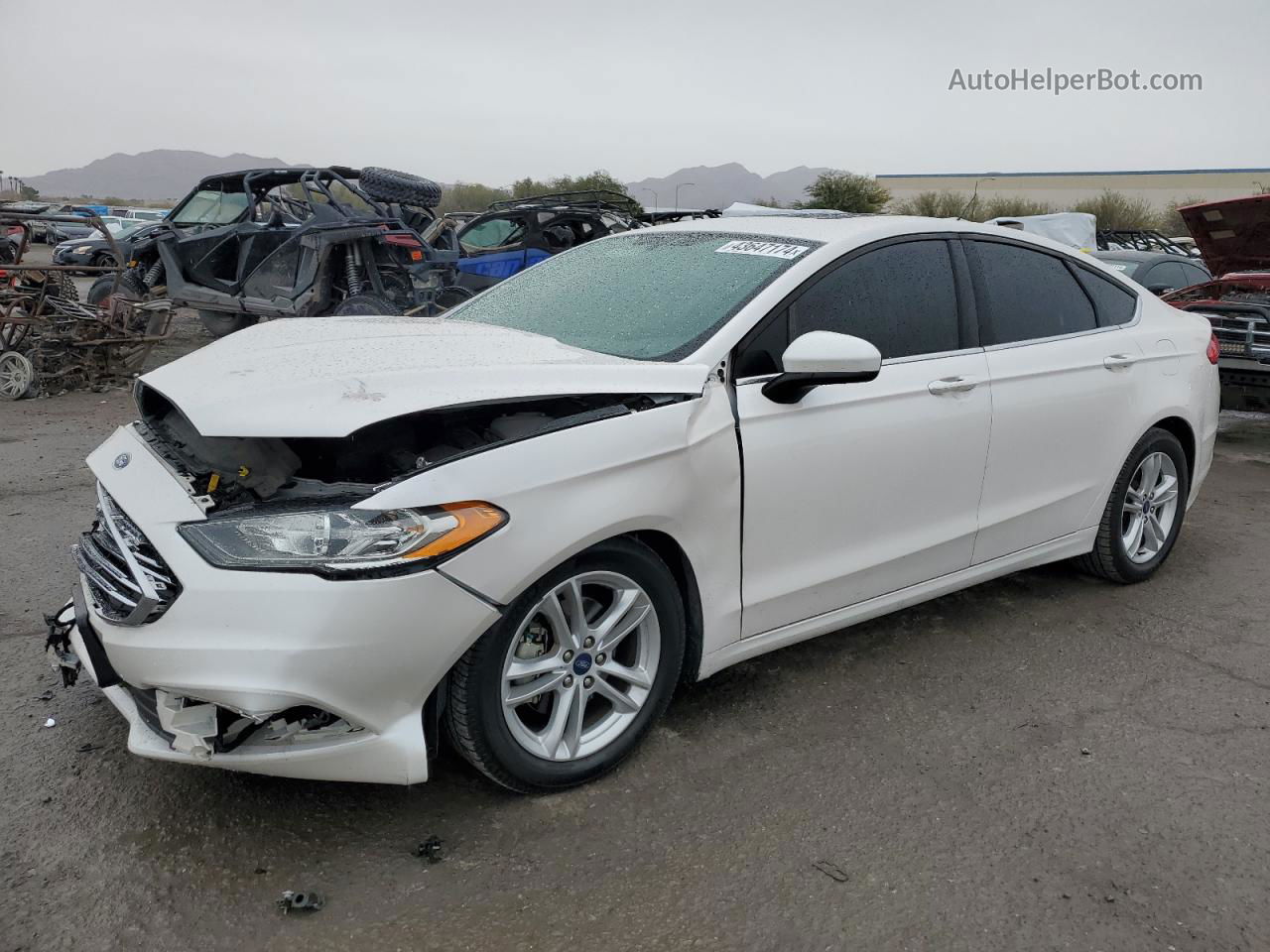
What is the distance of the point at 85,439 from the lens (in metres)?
7.32

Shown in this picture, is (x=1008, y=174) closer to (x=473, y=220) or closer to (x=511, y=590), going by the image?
(x=473, y=220)

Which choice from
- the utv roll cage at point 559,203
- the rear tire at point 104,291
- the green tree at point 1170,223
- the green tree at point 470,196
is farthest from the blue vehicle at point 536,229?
the green tree at point 470,196

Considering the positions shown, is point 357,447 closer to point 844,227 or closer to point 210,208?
point 844,227

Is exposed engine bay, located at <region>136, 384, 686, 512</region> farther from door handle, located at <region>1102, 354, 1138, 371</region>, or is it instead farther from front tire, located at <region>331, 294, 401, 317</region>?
front tire, located at <region>331, 294, 401, 317</region>

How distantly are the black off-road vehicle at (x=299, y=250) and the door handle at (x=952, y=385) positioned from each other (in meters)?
6.74

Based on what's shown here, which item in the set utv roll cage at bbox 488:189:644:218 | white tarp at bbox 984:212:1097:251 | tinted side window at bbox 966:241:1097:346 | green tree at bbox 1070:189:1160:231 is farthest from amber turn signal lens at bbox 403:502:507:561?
green tree at bbox 1070:189:1160:231

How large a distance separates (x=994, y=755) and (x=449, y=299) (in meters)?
8.60

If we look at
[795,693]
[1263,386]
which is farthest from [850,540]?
[1263,386]

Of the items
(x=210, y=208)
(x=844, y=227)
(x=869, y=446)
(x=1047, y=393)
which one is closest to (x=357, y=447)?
(x=869, y=446)

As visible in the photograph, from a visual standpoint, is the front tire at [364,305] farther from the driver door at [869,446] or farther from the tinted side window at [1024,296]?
the driver door at [869,446]

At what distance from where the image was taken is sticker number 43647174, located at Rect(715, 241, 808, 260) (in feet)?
11.6

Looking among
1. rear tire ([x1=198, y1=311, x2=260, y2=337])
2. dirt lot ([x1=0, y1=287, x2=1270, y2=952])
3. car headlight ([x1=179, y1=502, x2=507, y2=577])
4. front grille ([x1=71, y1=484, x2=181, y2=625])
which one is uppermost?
car headlight ([x1=179, y1=502, x2=507, y2=577])

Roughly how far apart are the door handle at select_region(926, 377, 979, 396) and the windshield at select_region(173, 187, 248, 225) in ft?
31.0

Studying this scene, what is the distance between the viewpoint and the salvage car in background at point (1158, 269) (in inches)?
422
